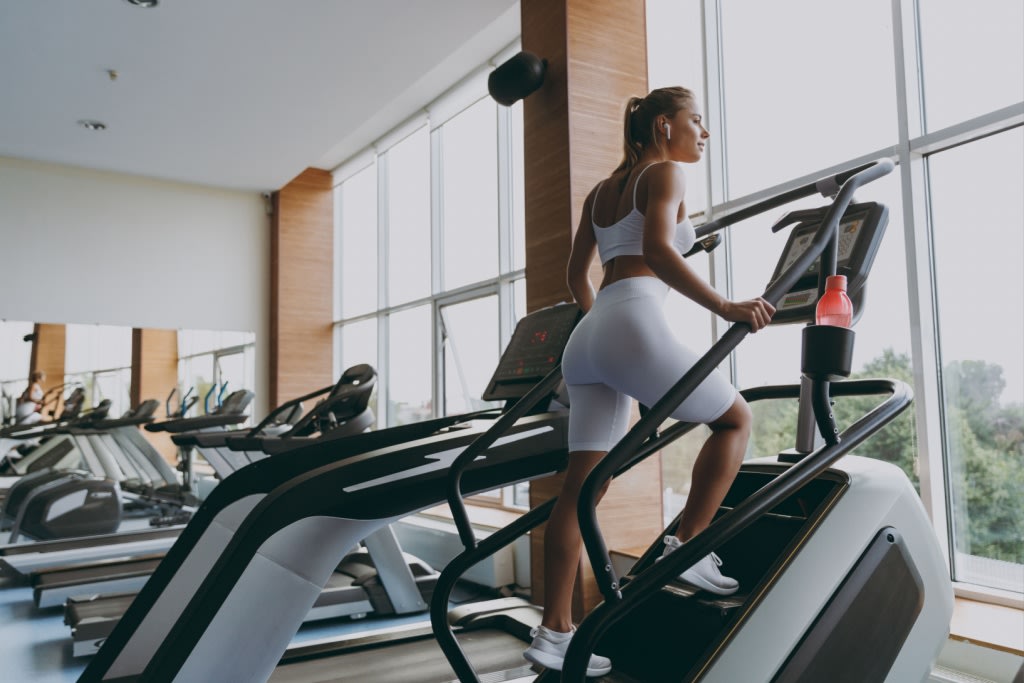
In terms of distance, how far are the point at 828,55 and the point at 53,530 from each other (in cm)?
572

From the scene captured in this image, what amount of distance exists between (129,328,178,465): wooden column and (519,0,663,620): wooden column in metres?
5.16

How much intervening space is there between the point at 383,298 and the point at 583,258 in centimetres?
563

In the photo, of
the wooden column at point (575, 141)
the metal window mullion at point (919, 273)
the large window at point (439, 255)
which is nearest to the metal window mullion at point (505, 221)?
the large window at point (439, 255)

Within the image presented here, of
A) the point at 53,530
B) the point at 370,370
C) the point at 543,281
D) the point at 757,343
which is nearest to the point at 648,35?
the point at 543,281

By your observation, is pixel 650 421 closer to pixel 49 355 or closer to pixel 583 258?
pixel 583 258

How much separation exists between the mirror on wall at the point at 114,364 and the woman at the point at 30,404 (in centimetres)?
4

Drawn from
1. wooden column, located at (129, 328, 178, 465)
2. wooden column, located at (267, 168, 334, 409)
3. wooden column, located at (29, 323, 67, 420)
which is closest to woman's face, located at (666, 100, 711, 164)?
wooden column, located at (267, 168, 334, 409)

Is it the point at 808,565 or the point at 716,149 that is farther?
the point at 716,149

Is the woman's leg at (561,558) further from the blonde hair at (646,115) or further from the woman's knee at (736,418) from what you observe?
the blonde hair at (646,115)

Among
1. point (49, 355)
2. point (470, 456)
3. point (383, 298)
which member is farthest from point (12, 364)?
point (470, 456)

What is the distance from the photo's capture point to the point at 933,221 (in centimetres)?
323

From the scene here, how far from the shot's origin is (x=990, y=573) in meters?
2.99

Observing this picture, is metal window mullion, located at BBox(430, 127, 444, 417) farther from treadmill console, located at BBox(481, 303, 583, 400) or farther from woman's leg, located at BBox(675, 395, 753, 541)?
woman's leg, located at BBox(675, 395, 753, 541)

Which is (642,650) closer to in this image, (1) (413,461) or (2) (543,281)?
A: (1) (413,461)
